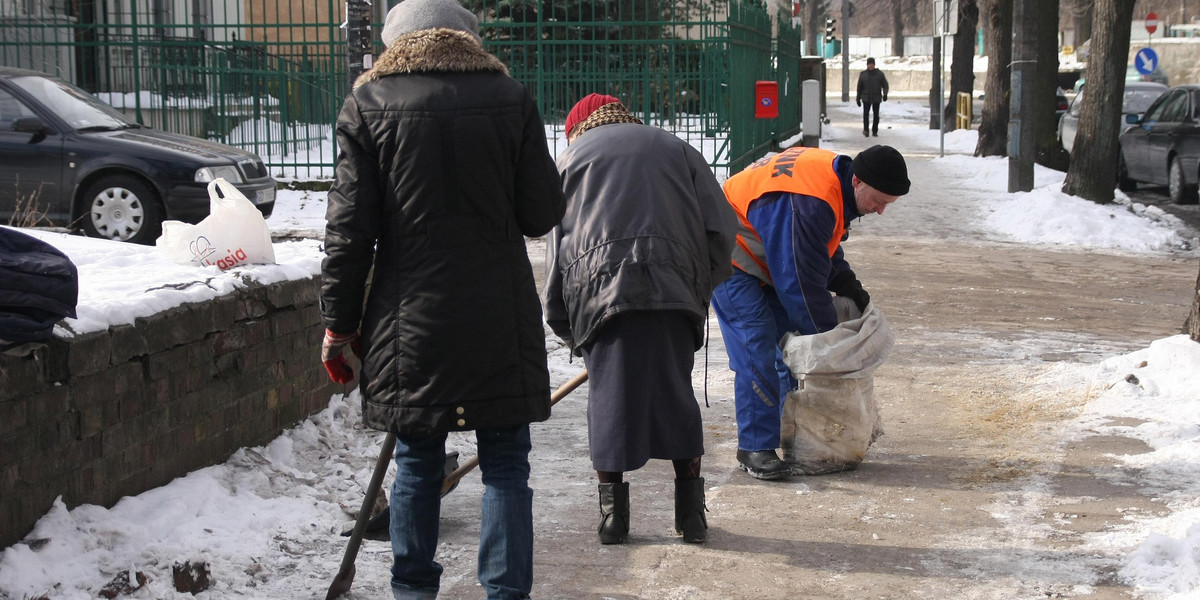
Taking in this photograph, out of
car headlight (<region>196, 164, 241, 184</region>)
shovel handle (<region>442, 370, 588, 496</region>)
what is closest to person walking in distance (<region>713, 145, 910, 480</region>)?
shovel handle (<region>442, 370, 588, 496</region>)

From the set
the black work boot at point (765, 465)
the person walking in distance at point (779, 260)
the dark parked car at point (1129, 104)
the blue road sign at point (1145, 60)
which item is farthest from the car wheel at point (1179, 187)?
the blue road sign at point (1145, 60)

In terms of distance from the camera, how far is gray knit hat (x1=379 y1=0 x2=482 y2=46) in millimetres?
3449

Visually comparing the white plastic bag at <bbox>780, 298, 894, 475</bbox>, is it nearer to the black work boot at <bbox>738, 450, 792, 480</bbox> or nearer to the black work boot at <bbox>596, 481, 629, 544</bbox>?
the black work boot at <bbox>738, 450, 792, 480</bbox>

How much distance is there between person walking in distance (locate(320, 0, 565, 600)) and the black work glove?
227cm

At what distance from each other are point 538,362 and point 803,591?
126cm

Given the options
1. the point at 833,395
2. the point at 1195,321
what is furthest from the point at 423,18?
the point at 1195,321

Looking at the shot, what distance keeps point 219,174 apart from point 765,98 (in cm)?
745

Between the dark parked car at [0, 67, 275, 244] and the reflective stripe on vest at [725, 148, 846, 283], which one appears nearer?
the reflective stripe on vest at [725, 148, 846, 283]

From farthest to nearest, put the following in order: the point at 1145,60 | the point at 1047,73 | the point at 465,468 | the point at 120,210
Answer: the point at 1145,60, the point at 1047,73, the point at 120,210, the point at 465,468

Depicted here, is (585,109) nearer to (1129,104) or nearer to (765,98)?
(765,98)

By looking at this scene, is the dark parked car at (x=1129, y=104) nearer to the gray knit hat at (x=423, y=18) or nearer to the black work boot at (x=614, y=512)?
the black work boot at (x=614, y=512)

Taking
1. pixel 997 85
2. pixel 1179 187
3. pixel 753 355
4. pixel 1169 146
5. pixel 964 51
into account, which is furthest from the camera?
pixel 964 51

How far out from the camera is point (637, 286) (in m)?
4.21

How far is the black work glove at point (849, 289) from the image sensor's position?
5367 mm
